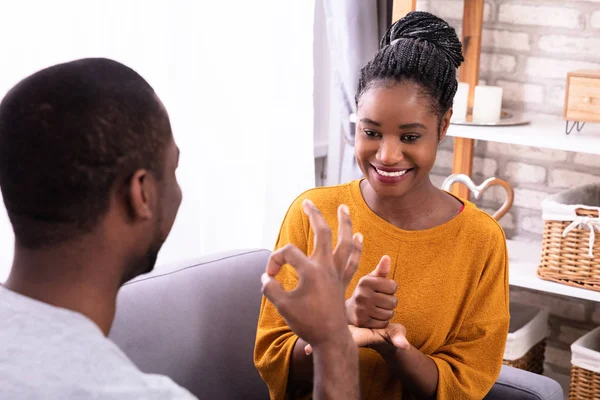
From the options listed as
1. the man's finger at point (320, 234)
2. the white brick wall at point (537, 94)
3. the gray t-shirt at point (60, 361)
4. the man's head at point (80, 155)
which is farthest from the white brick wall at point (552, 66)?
the gray t-shirt at point (60, 361)

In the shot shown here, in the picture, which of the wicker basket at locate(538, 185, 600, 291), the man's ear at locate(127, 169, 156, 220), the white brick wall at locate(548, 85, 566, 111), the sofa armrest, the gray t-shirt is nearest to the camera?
the gray t-shirt

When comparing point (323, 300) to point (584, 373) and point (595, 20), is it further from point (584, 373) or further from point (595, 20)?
point (595, 20)

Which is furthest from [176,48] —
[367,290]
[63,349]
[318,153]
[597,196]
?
[63,349]

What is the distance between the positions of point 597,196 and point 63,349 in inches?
75.3

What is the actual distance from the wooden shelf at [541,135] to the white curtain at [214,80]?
55 cm

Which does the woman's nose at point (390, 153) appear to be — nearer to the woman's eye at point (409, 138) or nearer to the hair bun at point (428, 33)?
the woman's eye at point (409, 138)

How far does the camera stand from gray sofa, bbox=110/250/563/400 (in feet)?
5.05

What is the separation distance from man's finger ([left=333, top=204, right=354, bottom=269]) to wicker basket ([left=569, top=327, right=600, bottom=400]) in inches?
55.6

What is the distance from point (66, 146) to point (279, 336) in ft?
2.51

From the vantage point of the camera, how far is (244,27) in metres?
2.37

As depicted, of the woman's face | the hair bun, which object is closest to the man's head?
the woman's face

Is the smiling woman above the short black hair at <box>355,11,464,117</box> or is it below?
below

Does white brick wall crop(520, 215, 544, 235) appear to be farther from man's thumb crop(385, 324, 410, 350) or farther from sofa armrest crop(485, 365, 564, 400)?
man's thumb crop(385, 324, 410, 350)

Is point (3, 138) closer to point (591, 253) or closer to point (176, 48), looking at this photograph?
point (176, 48)
